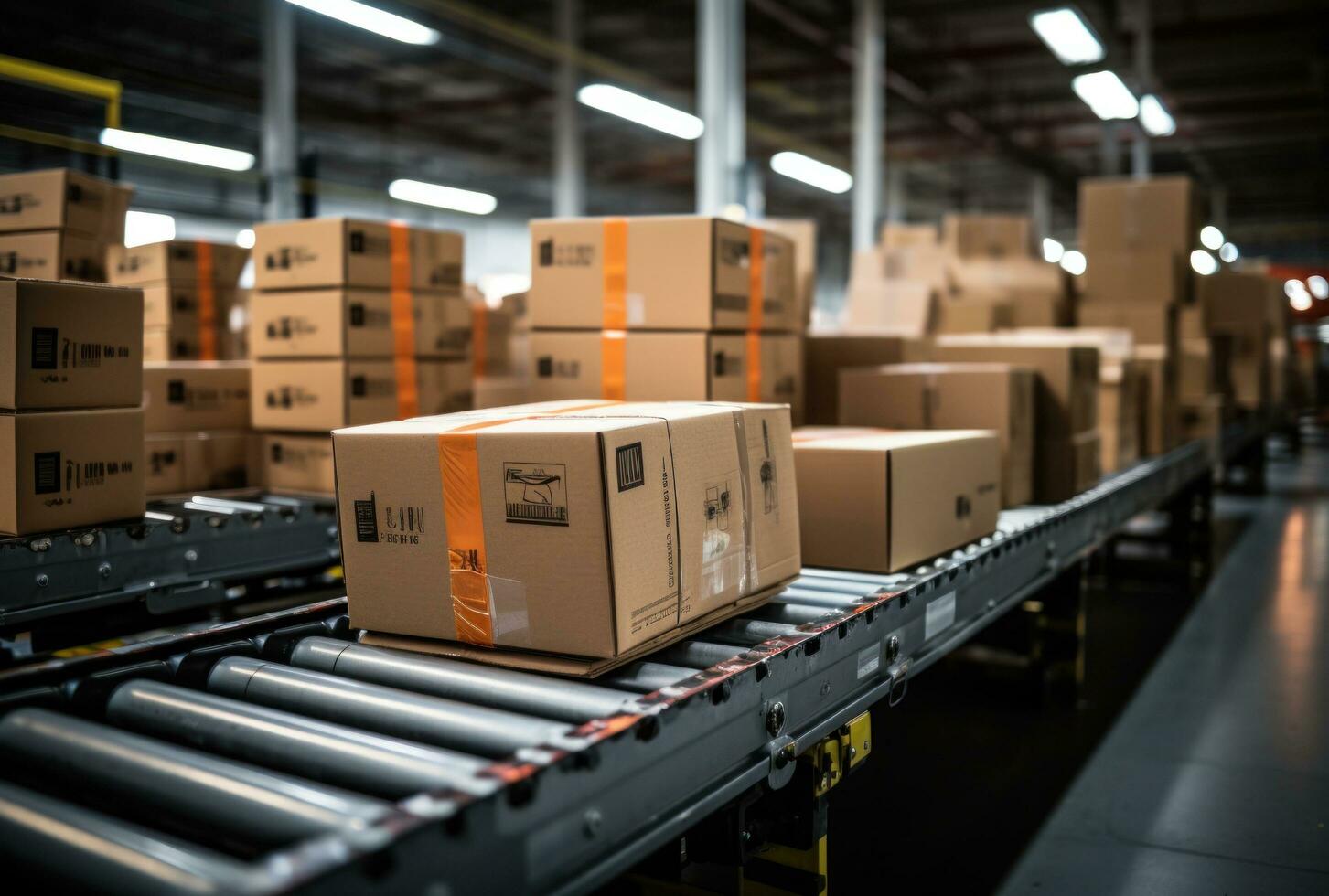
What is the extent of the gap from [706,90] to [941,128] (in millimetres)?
11228

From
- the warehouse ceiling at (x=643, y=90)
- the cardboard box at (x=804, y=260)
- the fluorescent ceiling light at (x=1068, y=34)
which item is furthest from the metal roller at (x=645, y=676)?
the fluorescent ceiling light at (x=1068, y=34)

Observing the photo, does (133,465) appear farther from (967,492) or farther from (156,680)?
(967,492)

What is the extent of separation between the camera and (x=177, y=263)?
471 cm

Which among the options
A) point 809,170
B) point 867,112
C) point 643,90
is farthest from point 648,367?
point 643,90

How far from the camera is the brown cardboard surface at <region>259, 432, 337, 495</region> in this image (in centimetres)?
376

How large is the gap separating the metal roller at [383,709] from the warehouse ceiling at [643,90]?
387cm

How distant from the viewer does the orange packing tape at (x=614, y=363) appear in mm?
2918

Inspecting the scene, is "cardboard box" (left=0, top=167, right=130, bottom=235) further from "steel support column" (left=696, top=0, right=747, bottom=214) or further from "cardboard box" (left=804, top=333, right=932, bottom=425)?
"steel support column" (left=696, top=0, right=747, bottom=214)

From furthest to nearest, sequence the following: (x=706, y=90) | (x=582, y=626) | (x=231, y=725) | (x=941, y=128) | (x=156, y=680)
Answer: (x=941, y=128) < (x=706, y=90) < (x=156, y=680) < (x=582, y=626) < (x=231, y=725)

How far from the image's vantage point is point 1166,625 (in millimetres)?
5477

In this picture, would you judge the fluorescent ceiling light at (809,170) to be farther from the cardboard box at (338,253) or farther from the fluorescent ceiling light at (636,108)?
the cardboard box at (338,253)

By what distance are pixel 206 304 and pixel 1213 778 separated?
4.49 m

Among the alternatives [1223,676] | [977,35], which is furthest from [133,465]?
[977,35]

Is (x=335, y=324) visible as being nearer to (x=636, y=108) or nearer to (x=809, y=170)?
(x=636, y=108)
